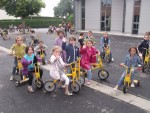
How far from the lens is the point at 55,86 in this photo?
595 centimetres

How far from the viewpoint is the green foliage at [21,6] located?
84.5 ft

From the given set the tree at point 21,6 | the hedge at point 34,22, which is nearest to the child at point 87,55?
the tree at point 21,6

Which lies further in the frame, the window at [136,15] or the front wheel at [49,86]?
the window at [136,15]

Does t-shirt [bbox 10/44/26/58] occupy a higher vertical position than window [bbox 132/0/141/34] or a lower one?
lower

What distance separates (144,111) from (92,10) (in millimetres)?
22969

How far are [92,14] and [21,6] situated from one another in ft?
30.8

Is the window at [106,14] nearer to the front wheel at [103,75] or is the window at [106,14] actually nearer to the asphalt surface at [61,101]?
the front wheel at [103,75]

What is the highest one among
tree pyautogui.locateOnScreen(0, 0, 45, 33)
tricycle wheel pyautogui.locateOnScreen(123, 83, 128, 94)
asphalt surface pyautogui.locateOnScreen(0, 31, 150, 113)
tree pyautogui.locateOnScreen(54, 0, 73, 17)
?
tree pyautogui.locateOnScreen(54, 0, 73, 17)

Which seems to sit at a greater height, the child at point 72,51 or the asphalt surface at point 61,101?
the child at point 72,51

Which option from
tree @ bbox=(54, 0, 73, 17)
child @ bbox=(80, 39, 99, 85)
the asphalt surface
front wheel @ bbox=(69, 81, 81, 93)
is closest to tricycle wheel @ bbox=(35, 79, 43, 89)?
the asphalt surface

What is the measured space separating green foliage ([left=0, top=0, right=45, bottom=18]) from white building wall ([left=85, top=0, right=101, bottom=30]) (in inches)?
256

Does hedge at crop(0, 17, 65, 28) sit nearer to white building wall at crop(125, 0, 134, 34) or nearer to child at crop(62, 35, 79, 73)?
white building wall at crop(125, 0, 134, 34)

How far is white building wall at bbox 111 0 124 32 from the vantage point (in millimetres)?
23938

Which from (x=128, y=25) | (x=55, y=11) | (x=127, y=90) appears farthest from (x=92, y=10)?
(x=55, y=11)
